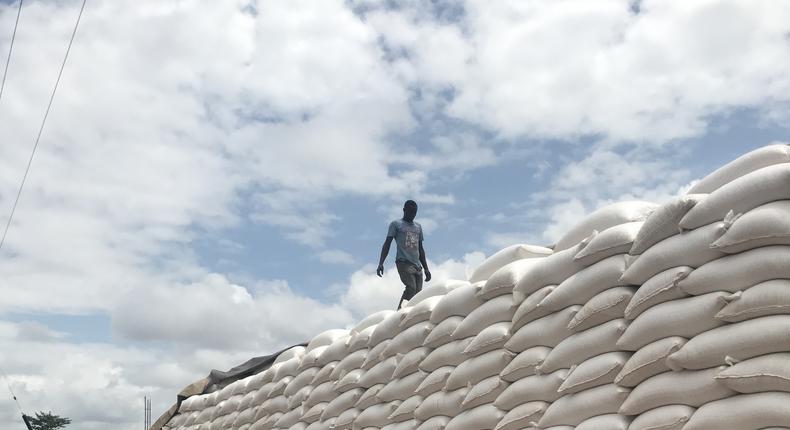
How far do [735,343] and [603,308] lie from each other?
62 centimetres

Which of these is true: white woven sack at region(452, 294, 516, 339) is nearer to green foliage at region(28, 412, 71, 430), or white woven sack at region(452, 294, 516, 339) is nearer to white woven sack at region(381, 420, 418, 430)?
white woven sack at region(381, 420, 418, 430)

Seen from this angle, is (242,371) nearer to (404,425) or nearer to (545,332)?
(404,425)

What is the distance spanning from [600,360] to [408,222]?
10.8ft

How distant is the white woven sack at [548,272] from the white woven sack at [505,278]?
0.06 meters

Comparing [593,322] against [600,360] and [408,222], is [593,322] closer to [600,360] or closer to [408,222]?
[600,360]

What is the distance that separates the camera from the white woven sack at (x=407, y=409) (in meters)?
4.21

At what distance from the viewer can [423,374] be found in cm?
424

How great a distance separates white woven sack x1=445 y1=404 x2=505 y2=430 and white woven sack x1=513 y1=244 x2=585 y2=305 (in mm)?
461

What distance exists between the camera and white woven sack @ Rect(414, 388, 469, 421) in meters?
3.91

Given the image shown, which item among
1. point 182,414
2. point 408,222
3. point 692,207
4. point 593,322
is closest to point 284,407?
point 408,222

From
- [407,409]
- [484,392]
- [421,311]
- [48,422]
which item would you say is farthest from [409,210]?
[48,422]

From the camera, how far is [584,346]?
3250 mm

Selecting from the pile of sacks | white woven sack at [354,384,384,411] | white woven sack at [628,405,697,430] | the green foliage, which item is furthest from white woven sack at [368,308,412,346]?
the green foliage

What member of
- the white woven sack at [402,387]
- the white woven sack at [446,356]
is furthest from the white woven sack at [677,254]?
the white woven sack at [402,387]
